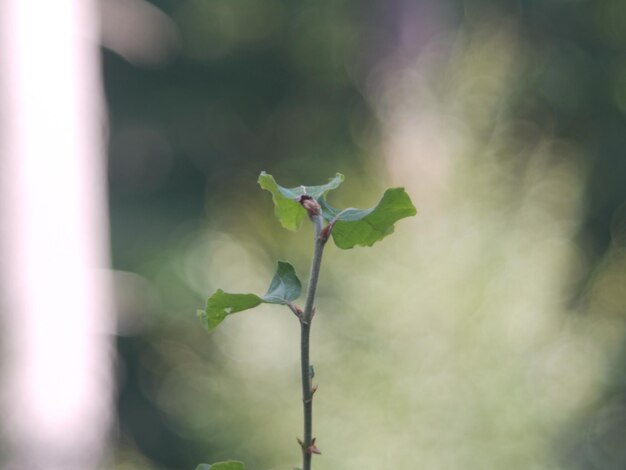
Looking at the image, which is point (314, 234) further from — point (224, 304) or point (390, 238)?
point (390, 238)

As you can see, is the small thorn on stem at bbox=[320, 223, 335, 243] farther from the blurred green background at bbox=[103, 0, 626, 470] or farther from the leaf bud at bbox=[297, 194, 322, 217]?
the blurred green background at bbox=[103, 0, 626, 470]

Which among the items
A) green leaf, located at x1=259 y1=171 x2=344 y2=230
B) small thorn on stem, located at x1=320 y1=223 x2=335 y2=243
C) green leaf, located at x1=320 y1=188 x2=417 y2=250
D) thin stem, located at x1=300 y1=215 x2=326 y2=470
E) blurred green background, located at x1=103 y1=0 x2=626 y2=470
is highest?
blurred green background, located at x1=103 y1=0 x2=626 y2=470

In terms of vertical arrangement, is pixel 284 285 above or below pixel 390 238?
below

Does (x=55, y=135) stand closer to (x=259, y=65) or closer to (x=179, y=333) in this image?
(x=179, y=333)

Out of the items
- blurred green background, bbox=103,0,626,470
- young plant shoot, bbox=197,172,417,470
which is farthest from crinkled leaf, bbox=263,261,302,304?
blurred green background, bbox=103,0,626,470

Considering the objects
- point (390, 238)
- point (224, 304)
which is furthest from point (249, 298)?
point (390, 238)

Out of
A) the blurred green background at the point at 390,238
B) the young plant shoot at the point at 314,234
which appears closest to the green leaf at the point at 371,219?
the young plant shoot at the point at 314,234

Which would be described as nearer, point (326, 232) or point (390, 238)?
point (326, 232)

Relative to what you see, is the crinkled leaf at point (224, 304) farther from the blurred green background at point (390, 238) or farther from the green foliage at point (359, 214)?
the blurred green background at point (390, 238)
